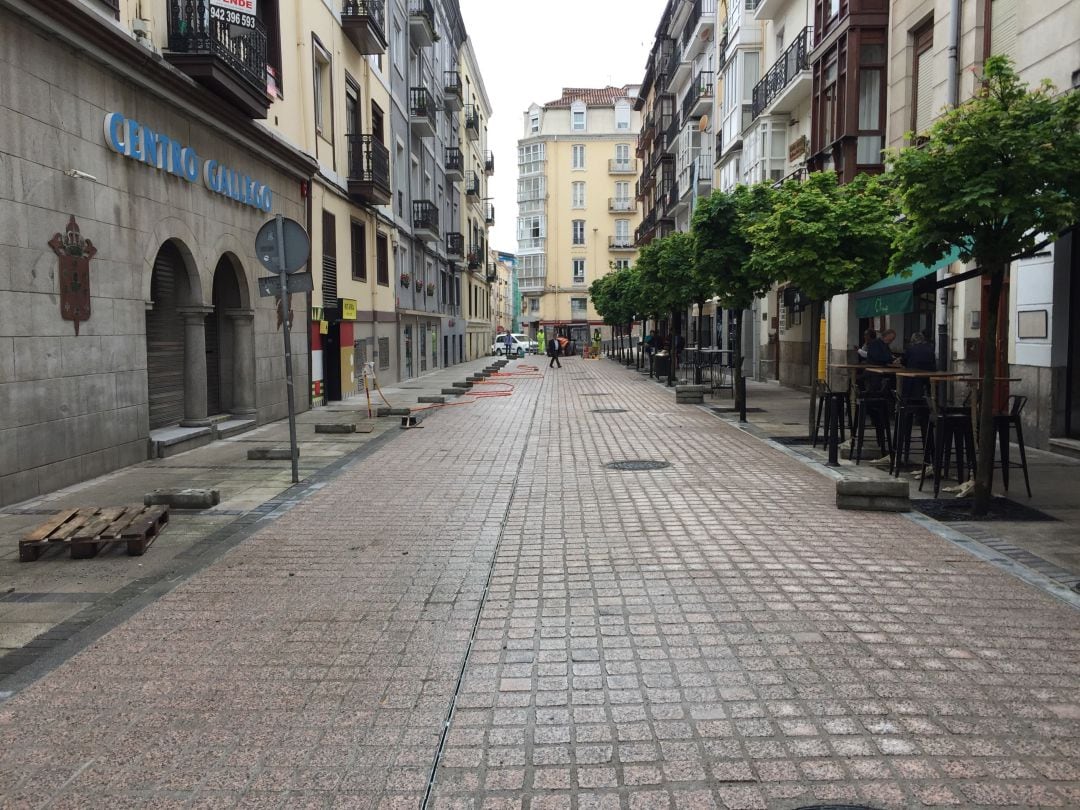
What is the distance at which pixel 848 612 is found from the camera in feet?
17.0

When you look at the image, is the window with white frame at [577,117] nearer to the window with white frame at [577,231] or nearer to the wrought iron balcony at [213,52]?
the window with white frame at [577,231]

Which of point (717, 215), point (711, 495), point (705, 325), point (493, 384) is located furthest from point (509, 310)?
point (711, 495)

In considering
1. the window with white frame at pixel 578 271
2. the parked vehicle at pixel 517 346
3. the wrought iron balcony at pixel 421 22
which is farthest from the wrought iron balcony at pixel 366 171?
the window with white frame at pixel 578 271

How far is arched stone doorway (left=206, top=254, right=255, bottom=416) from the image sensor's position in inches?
601

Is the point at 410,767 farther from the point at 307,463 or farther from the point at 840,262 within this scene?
the point at 840,262

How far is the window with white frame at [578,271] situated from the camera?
88062mm

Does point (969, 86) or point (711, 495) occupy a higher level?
point (969, 86)

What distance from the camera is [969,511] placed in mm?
8031

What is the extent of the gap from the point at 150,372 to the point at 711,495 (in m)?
7.88

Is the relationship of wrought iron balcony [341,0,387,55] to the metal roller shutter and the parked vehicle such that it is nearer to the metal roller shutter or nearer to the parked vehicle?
the metal roller shutter

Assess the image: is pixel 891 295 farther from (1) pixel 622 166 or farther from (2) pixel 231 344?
(1) pixel 622 166

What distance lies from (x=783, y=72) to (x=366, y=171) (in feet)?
41.3

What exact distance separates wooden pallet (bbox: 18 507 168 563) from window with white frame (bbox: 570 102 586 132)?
283 feet

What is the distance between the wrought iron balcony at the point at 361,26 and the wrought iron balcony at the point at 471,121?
27.1 m
